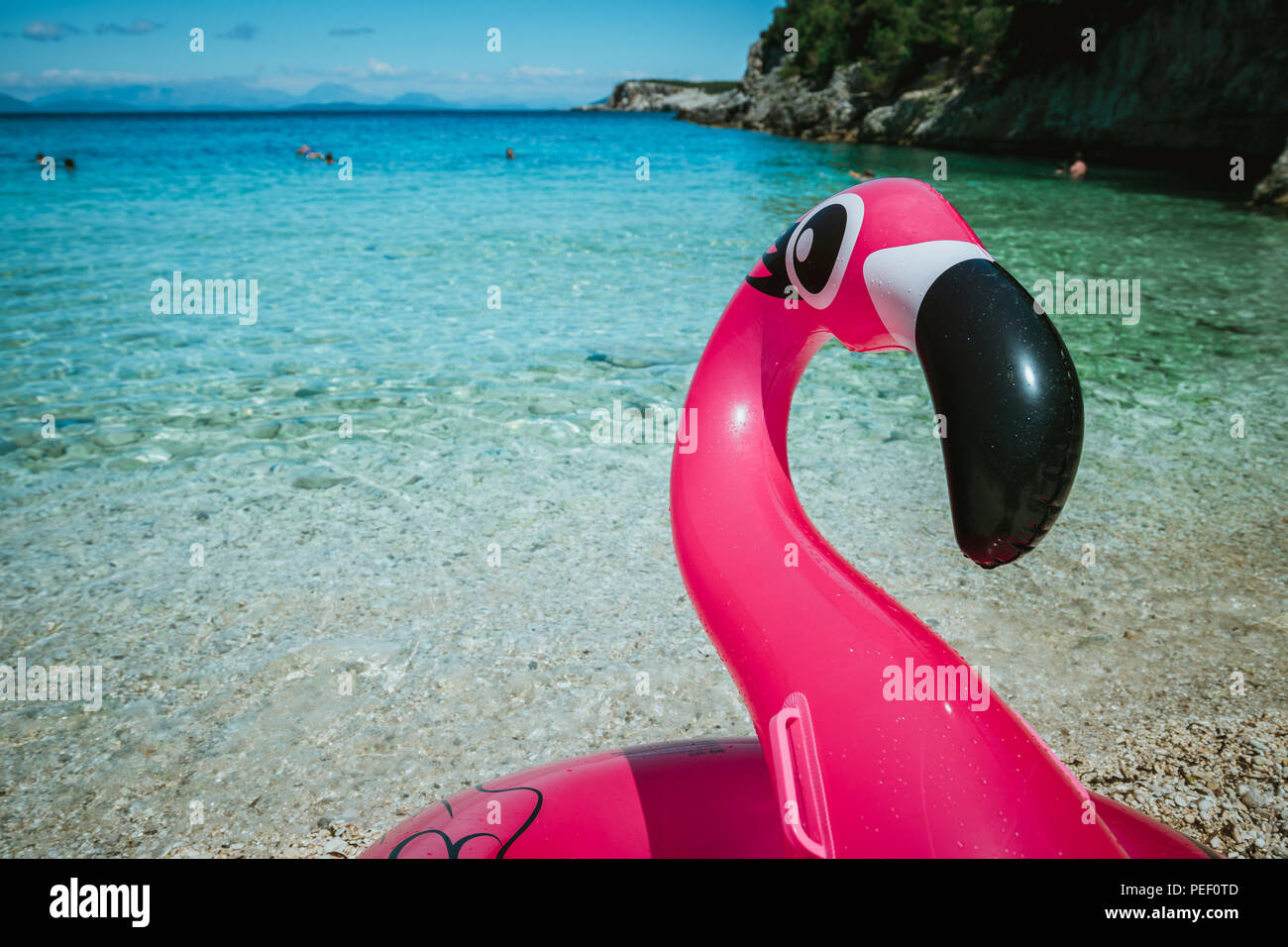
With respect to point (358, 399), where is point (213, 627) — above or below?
below

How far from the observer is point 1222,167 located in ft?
68.7

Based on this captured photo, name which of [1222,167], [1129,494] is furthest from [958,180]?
[1129,494]

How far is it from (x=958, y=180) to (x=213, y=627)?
20763 millimetres

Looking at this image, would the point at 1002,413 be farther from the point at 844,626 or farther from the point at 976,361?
the point at 844,626

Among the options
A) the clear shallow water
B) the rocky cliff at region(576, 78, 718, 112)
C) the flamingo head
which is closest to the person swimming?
the clear shallow water

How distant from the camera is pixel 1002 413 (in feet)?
3.05

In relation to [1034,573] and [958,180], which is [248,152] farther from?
[1034,573]

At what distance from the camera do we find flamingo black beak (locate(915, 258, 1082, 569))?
917mm

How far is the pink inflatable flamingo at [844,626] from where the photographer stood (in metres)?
0.96

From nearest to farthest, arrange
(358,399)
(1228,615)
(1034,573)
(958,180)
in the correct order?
(1228,615)
(1034,573)
(358,399)
(958,180)

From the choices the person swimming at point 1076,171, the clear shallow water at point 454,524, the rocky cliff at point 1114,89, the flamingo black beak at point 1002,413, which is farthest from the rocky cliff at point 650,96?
the flamingo black beak at point 1002,413

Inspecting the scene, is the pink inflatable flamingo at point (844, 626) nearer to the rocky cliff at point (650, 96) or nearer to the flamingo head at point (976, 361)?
the flamingo head at point (976, 361)

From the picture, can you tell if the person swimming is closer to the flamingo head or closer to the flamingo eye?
the flamingo eye

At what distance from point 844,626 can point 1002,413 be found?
0.48 m
